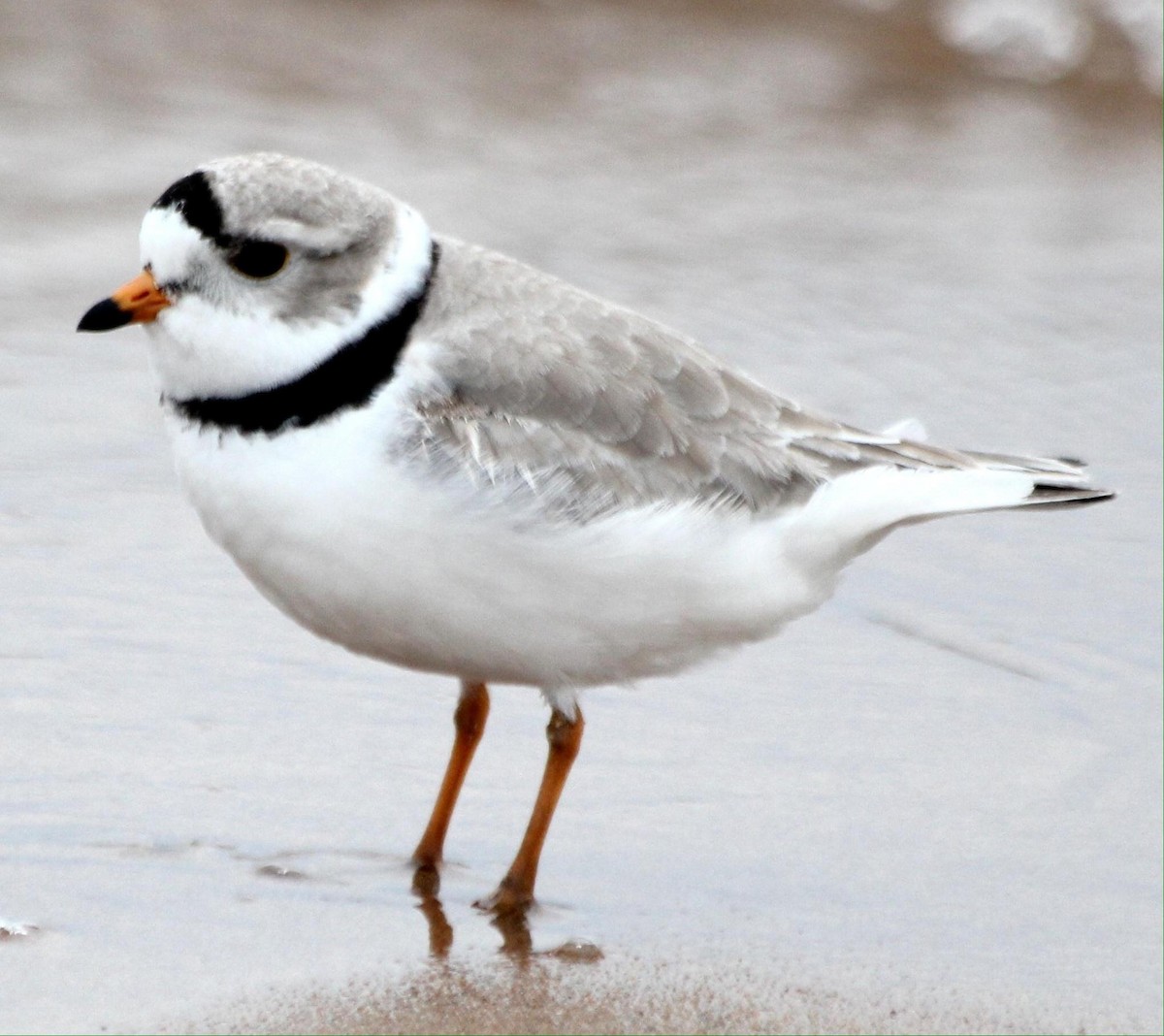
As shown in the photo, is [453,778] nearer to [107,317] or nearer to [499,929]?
[499,929]

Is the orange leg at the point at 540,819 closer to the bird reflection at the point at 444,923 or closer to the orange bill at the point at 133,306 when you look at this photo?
the bird reflection at the point at 444,923

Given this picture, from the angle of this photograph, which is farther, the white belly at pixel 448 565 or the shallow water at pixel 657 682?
the shallow water at pixel 657 682

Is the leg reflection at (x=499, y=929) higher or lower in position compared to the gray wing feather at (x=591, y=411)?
lower

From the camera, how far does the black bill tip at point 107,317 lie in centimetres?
429

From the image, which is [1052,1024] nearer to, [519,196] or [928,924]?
[928,924]

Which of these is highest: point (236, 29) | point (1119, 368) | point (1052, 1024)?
point (236, 29)

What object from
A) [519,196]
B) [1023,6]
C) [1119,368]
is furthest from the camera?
[1023,6]

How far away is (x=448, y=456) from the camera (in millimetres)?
4312

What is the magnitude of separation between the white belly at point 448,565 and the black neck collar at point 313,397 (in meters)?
0.04

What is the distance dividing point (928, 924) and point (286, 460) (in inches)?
74.4

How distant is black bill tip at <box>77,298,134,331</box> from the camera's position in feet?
14.1

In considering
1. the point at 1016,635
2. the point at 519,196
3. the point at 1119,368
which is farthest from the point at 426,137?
the point at 1016,635

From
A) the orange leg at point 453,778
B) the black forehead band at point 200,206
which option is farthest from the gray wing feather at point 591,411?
the orange leg at point 453,778

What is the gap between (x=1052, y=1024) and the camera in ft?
14.5
